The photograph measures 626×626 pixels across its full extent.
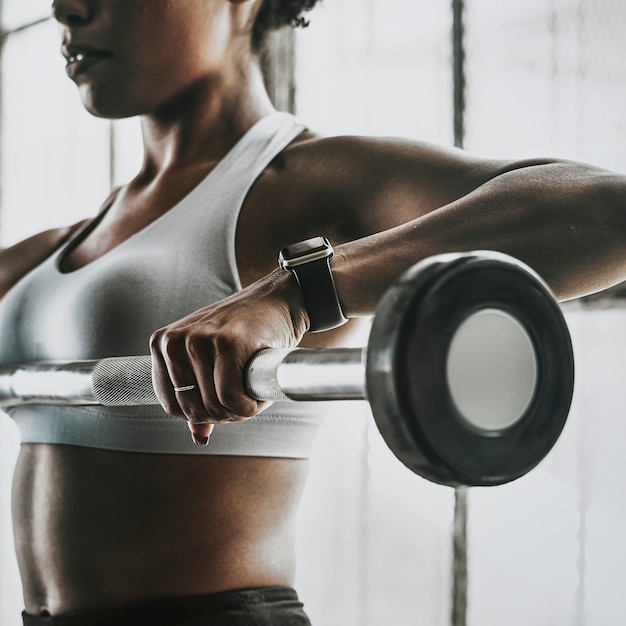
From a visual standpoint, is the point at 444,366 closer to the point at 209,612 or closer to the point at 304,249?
the point at 304,249

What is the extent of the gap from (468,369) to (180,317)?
0.43 m

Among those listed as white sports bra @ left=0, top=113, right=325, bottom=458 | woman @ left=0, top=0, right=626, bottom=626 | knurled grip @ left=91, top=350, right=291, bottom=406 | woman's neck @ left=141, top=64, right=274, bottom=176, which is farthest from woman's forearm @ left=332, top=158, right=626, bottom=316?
woman's neck @ left=141, top=64, right=274, bottom=176

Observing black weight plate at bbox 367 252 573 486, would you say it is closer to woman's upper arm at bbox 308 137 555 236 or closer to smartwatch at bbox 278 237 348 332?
smartwatch at bbox 278 237 348 332

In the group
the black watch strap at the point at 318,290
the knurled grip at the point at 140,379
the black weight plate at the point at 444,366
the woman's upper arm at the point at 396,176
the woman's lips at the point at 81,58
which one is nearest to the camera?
the black weight plate at the point at 444,366

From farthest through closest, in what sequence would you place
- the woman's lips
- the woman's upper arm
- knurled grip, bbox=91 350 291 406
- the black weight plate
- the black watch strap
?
the woman's lips
the woman's upper arm
the black watch strap
knurled grip, bbox=91 350 291 406
the black weight plate

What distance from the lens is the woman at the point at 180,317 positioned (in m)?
0.72

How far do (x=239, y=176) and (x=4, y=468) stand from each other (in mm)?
1705

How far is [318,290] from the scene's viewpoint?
1.77 feet

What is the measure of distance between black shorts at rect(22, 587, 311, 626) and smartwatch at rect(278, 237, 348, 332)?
0.94ft

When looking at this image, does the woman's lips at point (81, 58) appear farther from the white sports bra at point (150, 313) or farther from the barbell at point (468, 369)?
the barbell at point (468, 369)

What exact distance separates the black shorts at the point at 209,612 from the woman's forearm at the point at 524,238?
0.95 feet

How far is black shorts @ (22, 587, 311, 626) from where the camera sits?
0.70 m

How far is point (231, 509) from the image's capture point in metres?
0.73

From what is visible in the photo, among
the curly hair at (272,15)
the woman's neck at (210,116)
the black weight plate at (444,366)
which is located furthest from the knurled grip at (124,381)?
the curly hair at (272,15)
